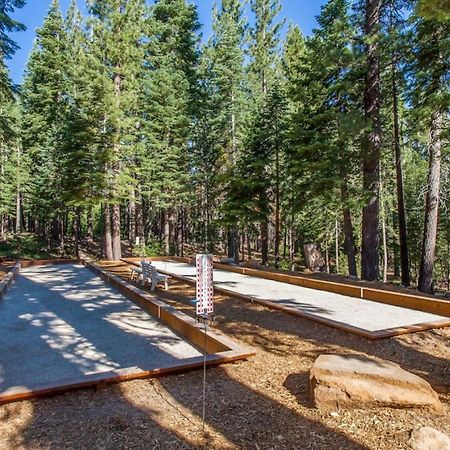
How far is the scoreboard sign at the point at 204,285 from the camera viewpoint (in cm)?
401

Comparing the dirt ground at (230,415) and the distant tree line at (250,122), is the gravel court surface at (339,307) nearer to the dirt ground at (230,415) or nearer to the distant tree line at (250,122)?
the dirt ground at (230,415)

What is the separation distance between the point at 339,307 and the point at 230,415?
16.3ft

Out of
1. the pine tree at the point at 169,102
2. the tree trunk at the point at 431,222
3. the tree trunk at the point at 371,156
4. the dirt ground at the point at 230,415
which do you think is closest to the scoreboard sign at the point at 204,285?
the dirt ground at the point at 230,415

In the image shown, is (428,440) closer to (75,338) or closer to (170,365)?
(170,365)

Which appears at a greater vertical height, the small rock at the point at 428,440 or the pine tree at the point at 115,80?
the pine tree at the point at 115,80

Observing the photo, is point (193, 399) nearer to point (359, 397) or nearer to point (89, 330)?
point (359, 397)

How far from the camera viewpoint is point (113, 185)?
2006 centimetres

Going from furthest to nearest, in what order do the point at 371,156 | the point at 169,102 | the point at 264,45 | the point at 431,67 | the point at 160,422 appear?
the point at 264,45, the point at 169,102, the point at 371,156, the point at 431,67, the point at 160,422

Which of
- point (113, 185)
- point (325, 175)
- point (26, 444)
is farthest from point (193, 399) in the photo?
point (113, 185)

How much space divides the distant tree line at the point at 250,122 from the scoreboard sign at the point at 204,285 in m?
4.12

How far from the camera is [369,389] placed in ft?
11.4

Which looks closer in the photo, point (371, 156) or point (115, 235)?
point (371, 156)

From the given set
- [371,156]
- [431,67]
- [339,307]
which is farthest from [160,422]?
[371,156]

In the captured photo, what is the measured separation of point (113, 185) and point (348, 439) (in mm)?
18911
